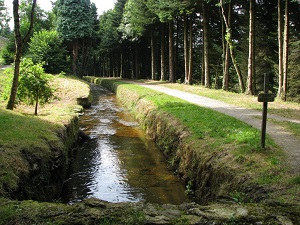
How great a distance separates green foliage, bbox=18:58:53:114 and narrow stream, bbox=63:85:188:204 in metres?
2.76

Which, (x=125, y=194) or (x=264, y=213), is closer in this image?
(x=264, y=213)

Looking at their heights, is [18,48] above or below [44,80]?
above

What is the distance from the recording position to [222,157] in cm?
715

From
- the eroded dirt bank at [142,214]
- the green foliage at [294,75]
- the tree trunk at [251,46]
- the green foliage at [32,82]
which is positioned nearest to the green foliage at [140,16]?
the tree trunk at [251,46]

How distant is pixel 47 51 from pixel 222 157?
29.9m

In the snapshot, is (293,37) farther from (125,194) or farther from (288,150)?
(125,194)

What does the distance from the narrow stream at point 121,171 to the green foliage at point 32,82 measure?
2756 mm

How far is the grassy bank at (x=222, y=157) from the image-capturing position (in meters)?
5.45

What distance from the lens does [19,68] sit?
11.9 m

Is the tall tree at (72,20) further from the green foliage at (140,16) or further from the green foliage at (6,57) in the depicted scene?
the green foliage at (140,16)

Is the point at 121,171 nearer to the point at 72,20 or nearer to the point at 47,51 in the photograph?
the point at 47,51

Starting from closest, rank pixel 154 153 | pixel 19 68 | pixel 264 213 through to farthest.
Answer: pixel 264 213
pixel 154 153
pixel 19 68

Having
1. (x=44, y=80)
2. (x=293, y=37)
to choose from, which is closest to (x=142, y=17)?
(x=293, y=37)

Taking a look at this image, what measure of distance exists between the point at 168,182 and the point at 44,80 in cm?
717
